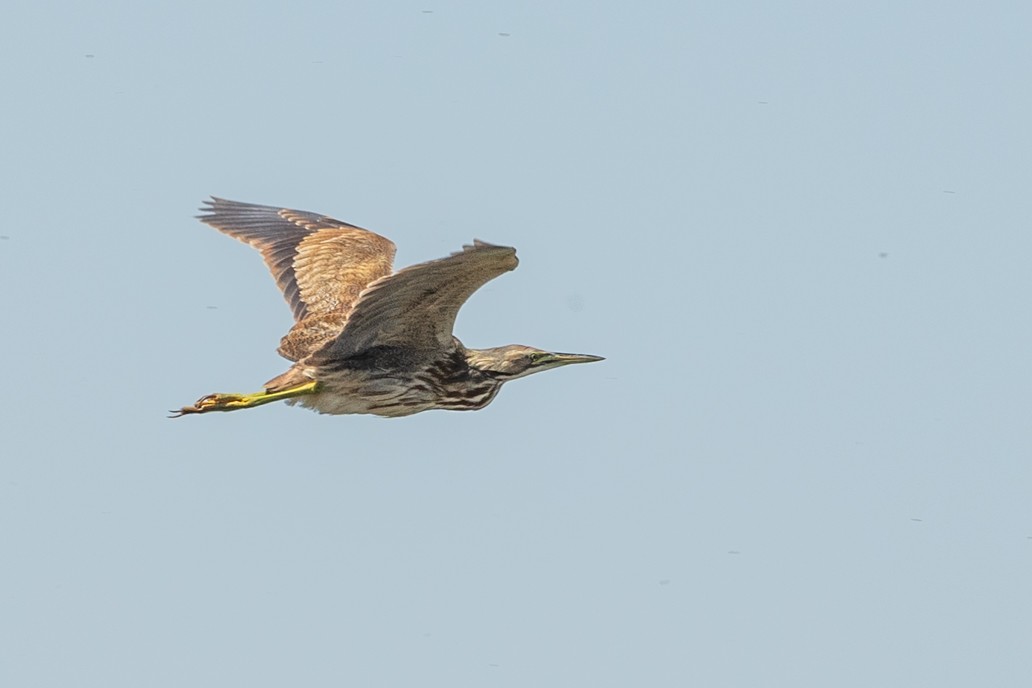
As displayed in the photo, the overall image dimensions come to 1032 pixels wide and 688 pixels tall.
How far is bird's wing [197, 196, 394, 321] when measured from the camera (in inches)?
415

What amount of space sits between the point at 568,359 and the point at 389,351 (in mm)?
1091

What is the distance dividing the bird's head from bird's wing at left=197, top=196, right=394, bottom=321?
987 mm

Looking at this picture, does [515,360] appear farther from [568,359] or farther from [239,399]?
[239,399]

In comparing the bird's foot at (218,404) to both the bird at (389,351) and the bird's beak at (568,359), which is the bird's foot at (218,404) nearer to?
the bird at (389,351)

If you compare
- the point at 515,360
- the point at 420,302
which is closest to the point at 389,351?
the point at 420,302

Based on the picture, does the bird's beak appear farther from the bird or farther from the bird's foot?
the bird's foot

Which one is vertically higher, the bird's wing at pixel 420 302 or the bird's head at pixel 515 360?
the bird's wing at pixel 420 302

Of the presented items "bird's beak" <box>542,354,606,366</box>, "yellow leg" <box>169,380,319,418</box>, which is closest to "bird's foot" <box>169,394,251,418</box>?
"yellow leg" <box>169,380,319,418</box>

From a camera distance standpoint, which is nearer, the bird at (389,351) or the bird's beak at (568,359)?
the bird at (389,351)

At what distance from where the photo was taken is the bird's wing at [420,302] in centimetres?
815

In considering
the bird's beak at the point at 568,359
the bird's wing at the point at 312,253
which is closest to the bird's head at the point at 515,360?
the bird's beak at the point at 568,359

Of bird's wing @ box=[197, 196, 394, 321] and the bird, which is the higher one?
bird's wing @ box=[197, 196, 394, 321]

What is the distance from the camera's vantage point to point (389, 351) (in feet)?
30.7

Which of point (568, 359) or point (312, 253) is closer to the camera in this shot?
point (568, 359)
